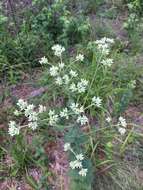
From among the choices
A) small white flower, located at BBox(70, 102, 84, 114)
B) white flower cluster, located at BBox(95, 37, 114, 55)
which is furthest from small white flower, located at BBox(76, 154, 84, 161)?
white flower cluster, located at BBox(95, 37, 114, 55)

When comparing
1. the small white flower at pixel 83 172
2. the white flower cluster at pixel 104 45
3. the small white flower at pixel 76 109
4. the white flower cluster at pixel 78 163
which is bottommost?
the small white flower at pixel 83 172

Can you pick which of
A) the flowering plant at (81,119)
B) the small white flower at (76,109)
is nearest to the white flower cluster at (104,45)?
the flowering plant at (81,119)

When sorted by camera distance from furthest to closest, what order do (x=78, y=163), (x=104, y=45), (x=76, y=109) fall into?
(x=104, y=45)
(x=76, y=109)
(x=78, y=163)

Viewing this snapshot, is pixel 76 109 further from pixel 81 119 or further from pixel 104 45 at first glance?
pixel 104 45

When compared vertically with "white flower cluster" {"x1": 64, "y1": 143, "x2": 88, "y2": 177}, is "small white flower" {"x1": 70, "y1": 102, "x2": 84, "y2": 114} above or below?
above

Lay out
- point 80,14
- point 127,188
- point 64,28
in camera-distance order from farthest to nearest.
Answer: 1. point 80,14
2. point 64,28
3. point 127,188

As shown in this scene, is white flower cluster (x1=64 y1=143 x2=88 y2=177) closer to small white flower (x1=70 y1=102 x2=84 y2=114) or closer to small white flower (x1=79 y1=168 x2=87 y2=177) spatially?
small white flower (x1=79 y1=168 x2=87 y2=177)

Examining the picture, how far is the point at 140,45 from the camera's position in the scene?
3637 mm

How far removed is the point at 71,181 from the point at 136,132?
0.71 metres

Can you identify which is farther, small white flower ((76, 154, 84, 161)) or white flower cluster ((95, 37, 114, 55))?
white flower cluster ((95, 37, 114, 55))

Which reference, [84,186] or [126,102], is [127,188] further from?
[126,102]

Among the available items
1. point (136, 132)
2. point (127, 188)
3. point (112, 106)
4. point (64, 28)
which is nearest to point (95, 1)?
point (64, 28)

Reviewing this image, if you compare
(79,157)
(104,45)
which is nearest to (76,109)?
(79,157)

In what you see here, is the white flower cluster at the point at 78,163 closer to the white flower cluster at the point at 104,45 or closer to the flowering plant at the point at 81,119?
the flowering plant at the point at 81,119
